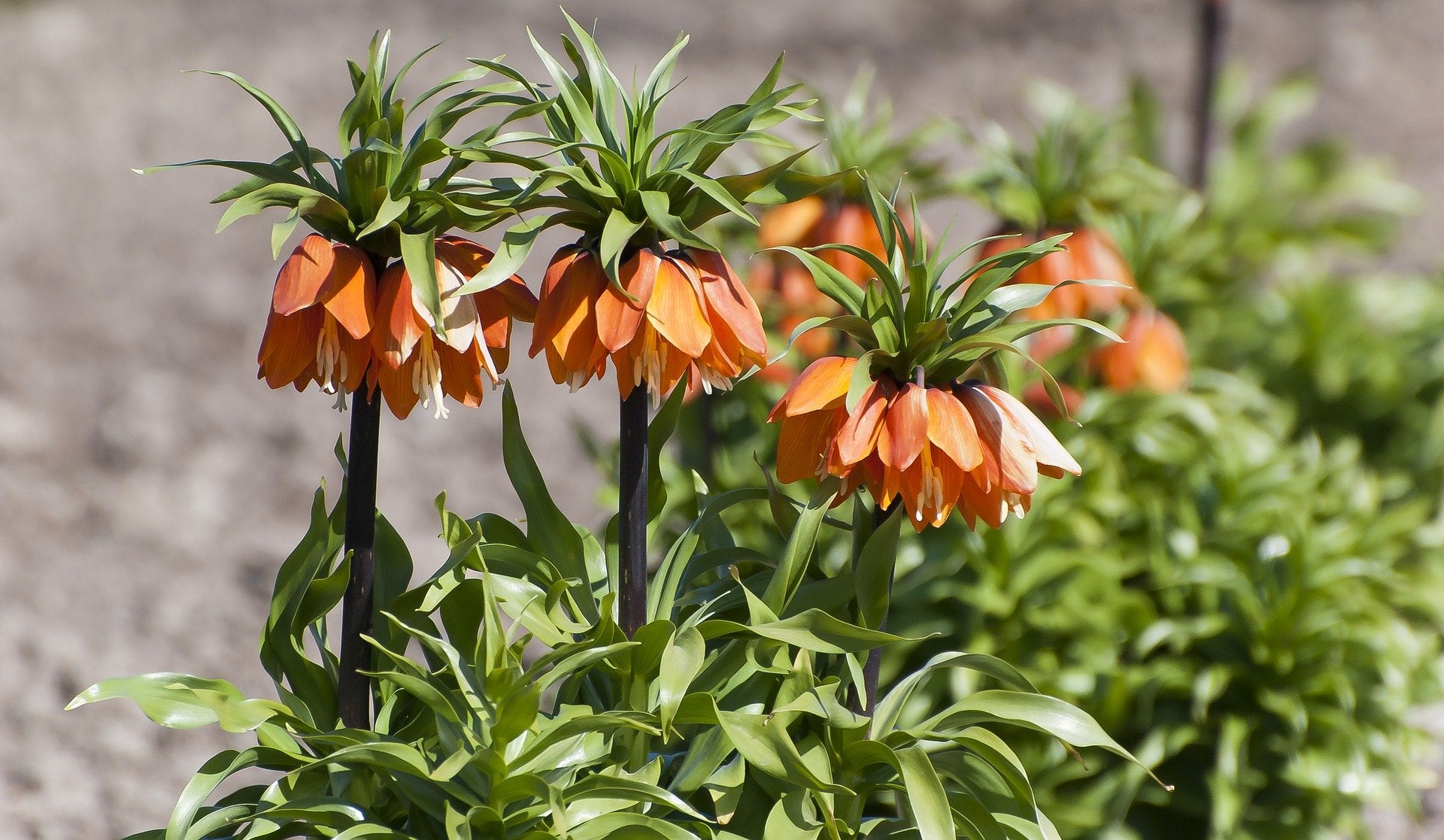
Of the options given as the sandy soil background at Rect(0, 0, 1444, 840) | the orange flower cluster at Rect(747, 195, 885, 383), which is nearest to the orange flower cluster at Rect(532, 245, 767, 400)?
the orange flower cluster at Rect(747, 195, 885, 383)

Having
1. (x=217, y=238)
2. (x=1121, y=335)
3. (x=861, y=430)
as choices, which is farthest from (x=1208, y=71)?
(x=217, y=238)

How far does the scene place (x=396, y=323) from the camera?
0.93 m

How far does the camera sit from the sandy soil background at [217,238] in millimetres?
2607

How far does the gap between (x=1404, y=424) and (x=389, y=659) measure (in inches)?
91.6

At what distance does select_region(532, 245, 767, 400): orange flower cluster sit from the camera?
0.95m

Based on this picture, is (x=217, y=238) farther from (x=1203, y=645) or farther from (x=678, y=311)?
(x=678, y=311)

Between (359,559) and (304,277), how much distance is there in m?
0.27

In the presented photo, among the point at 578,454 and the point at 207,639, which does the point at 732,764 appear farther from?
the point at 578,454

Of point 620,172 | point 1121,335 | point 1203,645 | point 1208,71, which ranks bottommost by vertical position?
point 1203,645

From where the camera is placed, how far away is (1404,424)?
263cm

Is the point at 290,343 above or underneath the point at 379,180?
underneath

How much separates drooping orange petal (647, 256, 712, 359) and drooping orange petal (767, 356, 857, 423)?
84 mm

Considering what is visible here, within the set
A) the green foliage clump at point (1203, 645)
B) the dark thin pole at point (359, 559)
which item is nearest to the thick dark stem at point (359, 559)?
the dark thin pole at point (359, 559)

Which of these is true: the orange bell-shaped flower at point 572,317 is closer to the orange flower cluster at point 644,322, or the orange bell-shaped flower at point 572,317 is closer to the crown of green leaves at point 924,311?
the orange flower cluster at point 644,322
